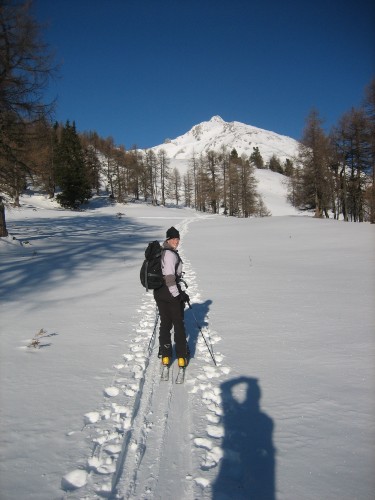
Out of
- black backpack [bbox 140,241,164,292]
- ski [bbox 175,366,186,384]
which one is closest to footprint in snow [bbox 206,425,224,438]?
ski [bbox 175,366,186,384]

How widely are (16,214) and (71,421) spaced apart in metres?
35.1

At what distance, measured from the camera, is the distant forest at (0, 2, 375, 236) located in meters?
12.6

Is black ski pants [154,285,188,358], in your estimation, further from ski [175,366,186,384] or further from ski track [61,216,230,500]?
ski track [61,216,230,500]

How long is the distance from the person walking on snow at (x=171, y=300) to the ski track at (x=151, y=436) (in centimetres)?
32

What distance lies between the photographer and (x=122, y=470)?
9.63ft

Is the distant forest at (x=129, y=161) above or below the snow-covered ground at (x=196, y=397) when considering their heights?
above

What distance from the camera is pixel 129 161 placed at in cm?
6206

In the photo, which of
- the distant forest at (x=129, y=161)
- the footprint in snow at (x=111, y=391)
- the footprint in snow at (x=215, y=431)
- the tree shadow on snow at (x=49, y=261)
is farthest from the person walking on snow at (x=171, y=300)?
the distant forest at (x=129, y=161)

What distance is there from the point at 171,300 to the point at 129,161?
6141cm

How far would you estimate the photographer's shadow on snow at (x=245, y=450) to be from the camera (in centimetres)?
272

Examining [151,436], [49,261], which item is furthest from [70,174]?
[151,436]

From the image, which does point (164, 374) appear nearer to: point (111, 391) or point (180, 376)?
point (180, 376)

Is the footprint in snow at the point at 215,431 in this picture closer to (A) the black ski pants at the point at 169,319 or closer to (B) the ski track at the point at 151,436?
(B) the ski track at the point at 151,436

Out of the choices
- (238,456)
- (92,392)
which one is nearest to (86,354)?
(92,392)
